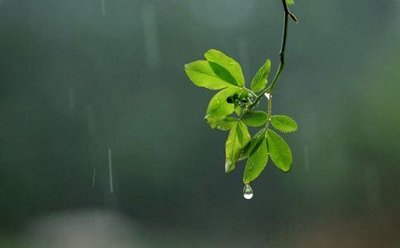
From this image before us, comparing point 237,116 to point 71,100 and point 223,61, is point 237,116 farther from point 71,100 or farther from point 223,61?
point 71,100

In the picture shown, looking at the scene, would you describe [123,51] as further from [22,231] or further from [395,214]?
[395,214]

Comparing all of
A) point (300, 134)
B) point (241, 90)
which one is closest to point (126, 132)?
point (300, 134)

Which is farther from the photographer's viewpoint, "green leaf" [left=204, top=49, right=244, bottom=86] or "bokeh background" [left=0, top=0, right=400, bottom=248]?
"bokeh background" [left=0, top=0, right=400, bottom=248]

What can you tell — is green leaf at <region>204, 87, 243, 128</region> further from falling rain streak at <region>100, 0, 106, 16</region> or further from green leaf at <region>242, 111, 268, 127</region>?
falling rain streak at <region>100, 0, 106, 16</region>

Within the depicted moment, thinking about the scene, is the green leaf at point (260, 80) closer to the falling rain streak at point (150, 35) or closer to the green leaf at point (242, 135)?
the green leaf at point (242, 135)

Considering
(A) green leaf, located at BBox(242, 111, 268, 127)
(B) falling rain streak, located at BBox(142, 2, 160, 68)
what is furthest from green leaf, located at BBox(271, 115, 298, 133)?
(B) falling rain streak, located at BBox(142, 2, 160, 68)

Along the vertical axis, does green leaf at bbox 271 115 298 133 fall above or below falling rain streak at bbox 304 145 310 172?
above
